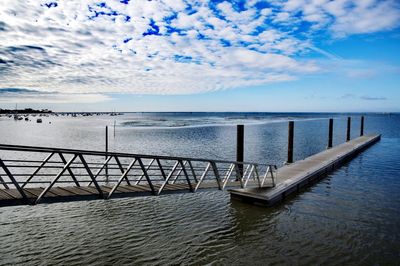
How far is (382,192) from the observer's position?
1482cm

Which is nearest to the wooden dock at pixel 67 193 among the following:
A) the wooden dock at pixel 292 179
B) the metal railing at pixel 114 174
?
the metal railing at pixel 114 174

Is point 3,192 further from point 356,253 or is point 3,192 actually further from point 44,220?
point 356,253

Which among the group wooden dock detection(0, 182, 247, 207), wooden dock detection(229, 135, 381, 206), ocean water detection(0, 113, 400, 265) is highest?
wooden dock detection(0, 182, 247, 207)

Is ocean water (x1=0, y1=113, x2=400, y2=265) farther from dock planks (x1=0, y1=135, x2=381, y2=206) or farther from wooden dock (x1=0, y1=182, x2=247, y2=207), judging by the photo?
wooden dock (x1=0, y1=182, x2=247, y2=207)

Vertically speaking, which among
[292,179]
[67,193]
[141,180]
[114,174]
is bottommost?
[114,174]

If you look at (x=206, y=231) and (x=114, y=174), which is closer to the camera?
(x=206, y=231)

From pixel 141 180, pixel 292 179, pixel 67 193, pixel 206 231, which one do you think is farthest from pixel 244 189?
pixel 67 193

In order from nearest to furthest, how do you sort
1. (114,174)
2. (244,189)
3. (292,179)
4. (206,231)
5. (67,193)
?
(67,193) < (206,231) < (244,189) < (292,179) < (114,174)

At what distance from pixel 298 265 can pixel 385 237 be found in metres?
3.85

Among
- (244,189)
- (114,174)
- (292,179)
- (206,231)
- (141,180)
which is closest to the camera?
(206,231)

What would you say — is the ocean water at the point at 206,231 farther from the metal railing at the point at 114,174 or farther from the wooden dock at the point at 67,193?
the wooden dock at the point at 67,193

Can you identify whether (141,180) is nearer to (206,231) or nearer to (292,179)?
(206,231)

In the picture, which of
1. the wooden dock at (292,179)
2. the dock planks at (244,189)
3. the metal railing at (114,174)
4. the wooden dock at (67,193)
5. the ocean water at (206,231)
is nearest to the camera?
the wooden dock at (67,193)

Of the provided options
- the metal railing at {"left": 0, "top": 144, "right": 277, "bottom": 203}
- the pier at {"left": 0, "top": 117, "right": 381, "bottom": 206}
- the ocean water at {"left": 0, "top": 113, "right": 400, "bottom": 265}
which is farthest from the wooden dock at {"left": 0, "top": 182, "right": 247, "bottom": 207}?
the ocean water at {"left": 0, "top": 113, "right": 400, "bottom": 265}
